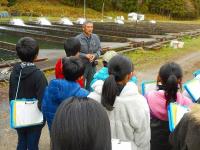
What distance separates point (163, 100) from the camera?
3.07 m

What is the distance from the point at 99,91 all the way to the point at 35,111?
807mm

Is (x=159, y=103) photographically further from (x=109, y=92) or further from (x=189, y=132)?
(x=189, y=132)

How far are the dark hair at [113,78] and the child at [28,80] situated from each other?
2.67 ft

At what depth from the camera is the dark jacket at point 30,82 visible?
10.7 feet

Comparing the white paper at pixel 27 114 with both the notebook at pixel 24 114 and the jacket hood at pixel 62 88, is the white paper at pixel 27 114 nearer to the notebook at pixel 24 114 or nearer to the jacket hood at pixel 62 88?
the notebook at pixel 24 114

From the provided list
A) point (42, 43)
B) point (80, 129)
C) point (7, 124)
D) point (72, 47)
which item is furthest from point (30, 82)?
point (42, 43)

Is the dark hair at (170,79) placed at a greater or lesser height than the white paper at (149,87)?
greater

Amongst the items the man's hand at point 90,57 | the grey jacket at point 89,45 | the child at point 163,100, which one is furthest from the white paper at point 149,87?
the grey jacket at point 89,45

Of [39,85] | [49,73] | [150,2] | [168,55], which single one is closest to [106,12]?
[150,2]

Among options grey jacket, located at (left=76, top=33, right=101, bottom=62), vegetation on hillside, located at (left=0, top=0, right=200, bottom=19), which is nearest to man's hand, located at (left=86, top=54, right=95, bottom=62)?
grey jacket, located at (left=76, top=33, right=101, bottom=62)

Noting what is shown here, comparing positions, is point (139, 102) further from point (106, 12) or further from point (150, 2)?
point (150, 2)

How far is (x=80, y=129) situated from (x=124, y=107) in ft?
4.03

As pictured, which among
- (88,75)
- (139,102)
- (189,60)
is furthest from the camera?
(189,60)

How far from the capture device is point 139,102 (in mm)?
2650
